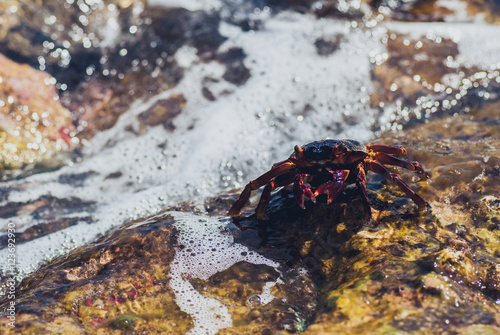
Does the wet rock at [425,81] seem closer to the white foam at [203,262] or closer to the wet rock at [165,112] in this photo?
the wet rock at [165,112]

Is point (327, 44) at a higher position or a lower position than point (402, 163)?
higher

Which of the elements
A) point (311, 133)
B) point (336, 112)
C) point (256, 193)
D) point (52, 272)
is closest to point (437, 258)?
point (256, 193)

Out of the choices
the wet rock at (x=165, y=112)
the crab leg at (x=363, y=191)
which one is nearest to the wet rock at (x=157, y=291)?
the crab leg at (x=363, y=191)

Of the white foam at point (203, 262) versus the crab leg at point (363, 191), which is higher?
the crab leg at point (363, 191)

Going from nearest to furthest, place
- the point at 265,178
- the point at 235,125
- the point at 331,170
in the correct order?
the point at 331,170 → the point at 265,178 → the point at 235,125

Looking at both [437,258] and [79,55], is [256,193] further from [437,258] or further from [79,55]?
[79,55]

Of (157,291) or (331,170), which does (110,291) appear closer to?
(157,291)

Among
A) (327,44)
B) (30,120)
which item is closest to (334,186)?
(327,44)
